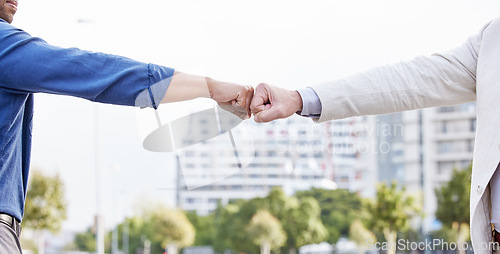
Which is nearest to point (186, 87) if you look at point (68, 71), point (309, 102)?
point (68, 71)

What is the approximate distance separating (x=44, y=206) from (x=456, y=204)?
11167 millimetres

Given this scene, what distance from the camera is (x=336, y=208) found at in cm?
2441

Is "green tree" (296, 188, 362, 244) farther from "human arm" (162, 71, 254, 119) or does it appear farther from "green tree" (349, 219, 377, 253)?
"human arm" (162, 71, 254, 119)

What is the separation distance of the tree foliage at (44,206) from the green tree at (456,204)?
414 inches

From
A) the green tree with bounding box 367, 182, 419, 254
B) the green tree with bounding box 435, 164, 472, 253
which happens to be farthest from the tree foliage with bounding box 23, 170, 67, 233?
the green tree with bounding box 435, 164, 472, 253

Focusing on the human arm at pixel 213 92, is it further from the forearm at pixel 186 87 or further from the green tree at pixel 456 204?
the green tree at pixel 456 204

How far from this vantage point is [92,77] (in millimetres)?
875

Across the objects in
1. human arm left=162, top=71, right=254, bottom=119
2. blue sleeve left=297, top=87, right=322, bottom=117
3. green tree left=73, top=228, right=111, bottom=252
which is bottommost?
green tree left=73, top=228, right=111, bottom=252

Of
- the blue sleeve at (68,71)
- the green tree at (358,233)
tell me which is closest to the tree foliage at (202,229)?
the green tree at (358,233)

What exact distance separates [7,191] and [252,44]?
6.41 metres

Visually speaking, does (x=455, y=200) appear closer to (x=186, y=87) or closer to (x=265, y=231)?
(x=265, y=231)

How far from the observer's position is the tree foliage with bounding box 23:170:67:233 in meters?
13.3

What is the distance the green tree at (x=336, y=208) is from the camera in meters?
23.8

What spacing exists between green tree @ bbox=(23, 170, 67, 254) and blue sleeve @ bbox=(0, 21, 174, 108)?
13361 millimetres
